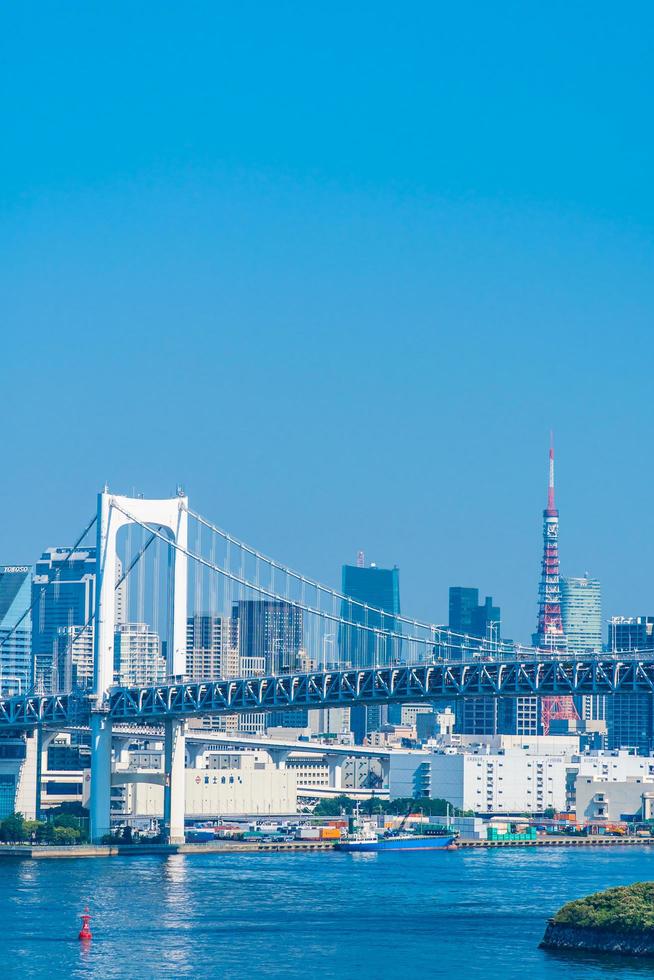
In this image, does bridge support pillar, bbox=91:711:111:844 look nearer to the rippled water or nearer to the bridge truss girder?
the bridge truss girder

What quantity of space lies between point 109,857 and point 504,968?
2667cm

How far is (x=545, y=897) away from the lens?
5150 cm

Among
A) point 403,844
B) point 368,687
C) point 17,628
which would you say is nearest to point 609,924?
point 368,687

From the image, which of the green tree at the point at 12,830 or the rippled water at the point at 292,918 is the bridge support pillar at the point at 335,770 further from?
the rippled water at the point at 292,918

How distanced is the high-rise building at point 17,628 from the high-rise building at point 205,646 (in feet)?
34.4

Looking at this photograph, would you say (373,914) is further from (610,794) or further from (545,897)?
(610,794)

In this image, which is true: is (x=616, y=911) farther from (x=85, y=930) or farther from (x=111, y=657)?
(x=111, y=657)

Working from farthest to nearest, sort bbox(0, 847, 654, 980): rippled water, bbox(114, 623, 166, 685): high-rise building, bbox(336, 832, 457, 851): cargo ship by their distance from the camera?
bbox(114, 623, 166, 685): high-rise building → bbox(336, 832, 457, 851): cargo ship → bbox(0, 847, 654, 980): rippled water

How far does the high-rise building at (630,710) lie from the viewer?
165750 millimetres

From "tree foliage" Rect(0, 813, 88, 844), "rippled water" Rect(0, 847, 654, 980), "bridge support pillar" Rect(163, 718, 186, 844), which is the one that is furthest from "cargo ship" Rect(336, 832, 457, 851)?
"bridge support pillar" Rect(163, 718, 186, 844)

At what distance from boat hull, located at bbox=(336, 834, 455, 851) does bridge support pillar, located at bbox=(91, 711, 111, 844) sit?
530 inches

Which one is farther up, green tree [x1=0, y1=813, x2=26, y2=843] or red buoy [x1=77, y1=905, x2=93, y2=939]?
green tree [x1=0, y1=813, x2=26, y2=843]

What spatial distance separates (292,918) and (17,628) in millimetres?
97908

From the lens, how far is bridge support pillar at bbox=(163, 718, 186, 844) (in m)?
65.5
